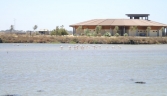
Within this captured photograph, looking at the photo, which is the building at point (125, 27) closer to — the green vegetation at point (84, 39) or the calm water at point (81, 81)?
the green vegetation at point (84, 39)

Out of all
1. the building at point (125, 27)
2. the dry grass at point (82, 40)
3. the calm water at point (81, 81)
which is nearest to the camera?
the calm water at point (81, 81)

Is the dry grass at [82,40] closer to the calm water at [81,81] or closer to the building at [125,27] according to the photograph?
the building at [125,27]

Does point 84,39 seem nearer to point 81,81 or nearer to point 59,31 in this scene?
point 59,31

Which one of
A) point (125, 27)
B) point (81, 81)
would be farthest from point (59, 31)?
point (81, 81)

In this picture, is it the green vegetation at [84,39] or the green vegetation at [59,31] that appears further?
the green vegetation at [59,31]

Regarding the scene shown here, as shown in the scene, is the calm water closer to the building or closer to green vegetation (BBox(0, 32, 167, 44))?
green vegetation (BBox(0, 32, 167, 44))

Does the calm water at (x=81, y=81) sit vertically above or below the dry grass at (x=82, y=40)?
below

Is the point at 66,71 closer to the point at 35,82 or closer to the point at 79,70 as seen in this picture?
the point at 79,70

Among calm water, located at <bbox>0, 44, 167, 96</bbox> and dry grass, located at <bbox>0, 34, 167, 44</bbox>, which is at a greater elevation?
dry grass, located at <bbox>0, 34, 167, 44</bbox>

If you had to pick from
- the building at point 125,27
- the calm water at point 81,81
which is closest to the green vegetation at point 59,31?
the building at point 125,27

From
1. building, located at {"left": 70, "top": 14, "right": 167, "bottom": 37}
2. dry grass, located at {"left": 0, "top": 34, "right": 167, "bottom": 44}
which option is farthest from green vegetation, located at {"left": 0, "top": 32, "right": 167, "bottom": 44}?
building, located at {"left": 70, "top": 14, "right": 167, "bottom": 37}

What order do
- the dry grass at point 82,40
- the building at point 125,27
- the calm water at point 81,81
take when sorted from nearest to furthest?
the calm water at point 81,81, the dry grass at point 82,40, the building at point 125,27

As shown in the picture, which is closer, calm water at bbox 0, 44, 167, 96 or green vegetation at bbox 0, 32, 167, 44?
calm water at bbox 0, 44, 167, 96

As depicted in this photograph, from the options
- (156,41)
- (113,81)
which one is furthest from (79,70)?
(156,41)
